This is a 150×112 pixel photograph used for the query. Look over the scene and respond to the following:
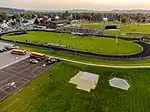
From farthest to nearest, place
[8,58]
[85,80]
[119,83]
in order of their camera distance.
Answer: [8,58] < [85,80] < [119,83]

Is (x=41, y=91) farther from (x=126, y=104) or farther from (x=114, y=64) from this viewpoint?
(x=114, y=64)

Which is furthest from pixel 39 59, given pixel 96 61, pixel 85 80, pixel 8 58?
pixel 85 80

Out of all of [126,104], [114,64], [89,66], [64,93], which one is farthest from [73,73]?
[126,104]

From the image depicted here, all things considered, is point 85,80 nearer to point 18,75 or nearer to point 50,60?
point 50,60

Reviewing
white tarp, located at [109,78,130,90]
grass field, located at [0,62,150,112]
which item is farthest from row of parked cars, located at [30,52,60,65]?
white tarp, located at [109,78,130,90]

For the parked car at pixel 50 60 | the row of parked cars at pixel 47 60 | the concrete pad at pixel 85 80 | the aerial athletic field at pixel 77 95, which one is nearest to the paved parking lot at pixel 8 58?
the row of parked cars at pixel 47 60

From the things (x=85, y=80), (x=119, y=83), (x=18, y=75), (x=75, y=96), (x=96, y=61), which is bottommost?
(x=75, y=96)

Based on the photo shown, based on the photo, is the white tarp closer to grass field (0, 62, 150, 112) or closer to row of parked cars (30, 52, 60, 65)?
grass field (0, 62, 150, 112)
